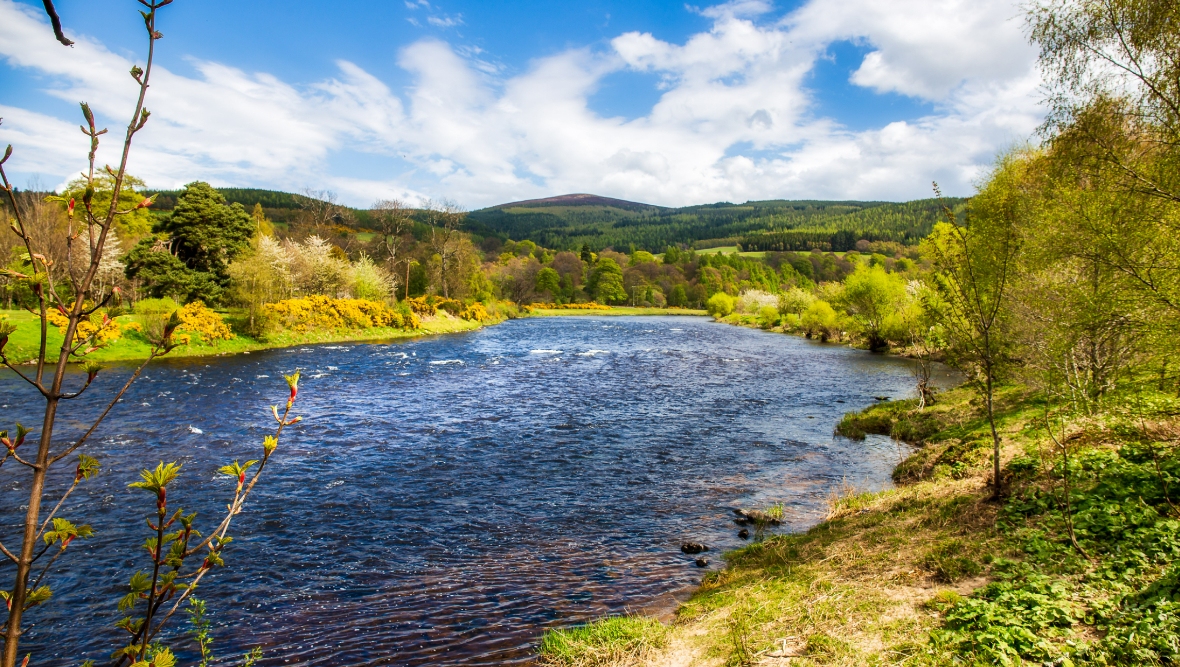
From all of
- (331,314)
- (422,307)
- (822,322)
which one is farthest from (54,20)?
(822,322)

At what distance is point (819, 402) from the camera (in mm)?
Result: 22547

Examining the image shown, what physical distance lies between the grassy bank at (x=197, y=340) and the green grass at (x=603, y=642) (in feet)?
48.4

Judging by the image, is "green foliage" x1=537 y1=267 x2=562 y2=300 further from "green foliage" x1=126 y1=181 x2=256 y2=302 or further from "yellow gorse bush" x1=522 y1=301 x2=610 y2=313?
"green foliage" x1=126 y1=181 x2=256 y2=302

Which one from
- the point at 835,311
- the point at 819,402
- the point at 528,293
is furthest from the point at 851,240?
the point at 819,402

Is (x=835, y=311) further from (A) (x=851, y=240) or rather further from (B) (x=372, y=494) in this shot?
(A) (x=851, y=240)

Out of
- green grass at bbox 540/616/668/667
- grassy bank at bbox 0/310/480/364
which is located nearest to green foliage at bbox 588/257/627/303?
grassy bank at bbox 0/310/480/364

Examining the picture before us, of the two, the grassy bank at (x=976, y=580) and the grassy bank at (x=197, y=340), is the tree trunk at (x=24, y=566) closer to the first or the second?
the grassy bank at (x=976, y=580)

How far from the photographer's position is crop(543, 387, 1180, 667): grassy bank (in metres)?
5.27

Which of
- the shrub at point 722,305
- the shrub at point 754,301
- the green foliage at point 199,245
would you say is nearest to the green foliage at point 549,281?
the shrub at point 722,305

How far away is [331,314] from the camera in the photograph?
141 ft

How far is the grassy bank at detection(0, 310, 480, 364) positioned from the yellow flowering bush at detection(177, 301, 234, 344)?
0.38 meters

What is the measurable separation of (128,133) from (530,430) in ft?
51.8

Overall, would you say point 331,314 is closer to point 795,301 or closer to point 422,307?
point 422,307

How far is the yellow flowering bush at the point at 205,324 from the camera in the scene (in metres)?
31.9
